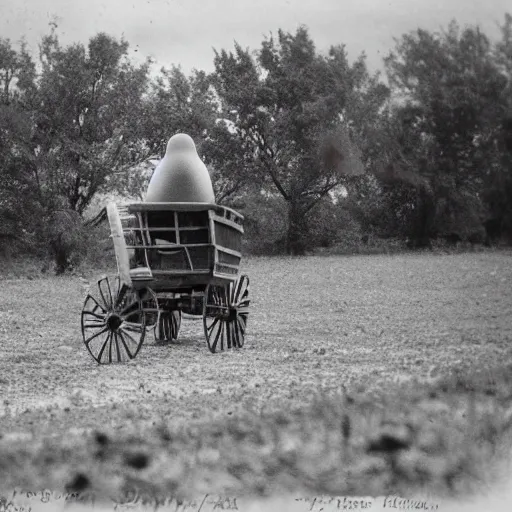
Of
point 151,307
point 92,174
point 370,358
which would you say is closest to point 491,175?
point 370,358

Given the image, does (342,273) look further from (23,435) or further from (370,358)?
(23,435)

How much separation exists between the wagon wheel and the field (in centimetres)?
27

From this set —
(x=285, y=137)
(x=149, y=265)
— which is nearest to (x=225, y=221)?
(x=149, y=265)

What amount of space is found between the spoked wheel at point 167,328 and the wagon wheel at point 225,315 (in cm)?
79

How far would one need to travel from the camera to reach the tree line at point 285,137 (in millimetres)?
5406

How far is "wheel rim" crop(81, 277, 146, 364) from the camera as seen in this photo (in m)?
8.27

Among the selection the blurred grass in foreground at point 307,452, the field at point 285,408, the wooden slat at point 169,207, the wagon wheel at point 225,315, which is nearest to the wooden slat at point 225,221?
the wooden slat at point 169,207

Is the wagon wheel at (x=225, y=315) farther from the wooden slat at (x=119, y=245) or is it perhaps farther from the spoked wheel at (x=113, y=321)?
the wooden slat at (x=119, y=245)

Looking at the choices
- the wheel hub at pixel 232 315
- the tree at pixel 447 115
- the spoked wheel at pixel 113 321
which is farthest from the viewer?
the wheel hub at pixel 232 315

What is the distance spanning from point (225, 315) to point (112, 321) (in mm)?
1136

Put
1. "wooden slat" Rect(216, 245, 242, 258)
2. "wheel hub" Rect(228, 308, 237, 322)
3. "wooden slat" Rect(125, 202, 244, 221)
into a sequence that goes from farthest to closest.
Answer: "wheel hub" Rect(228, 308, 237, 322), "wooden slat" Rect(216, 245, 242, 258), "wooden slat" Rect(125, 202, 244, 221)

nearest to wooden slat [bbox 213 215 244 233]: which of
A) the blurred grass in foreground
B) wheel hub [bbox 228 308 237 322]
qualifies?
wheel hub [bbox 228 308 237 322]

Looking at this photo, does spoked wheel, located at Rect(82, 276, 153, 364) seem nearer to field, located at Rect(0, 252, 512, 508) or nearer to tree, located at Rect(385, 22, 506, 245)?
field, located at Rect(0, 252, 512, 508)

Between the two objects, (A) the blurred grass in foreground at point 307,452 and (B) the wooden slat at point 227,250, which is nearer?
(A) the blurred grass in foreground at point 307,452
